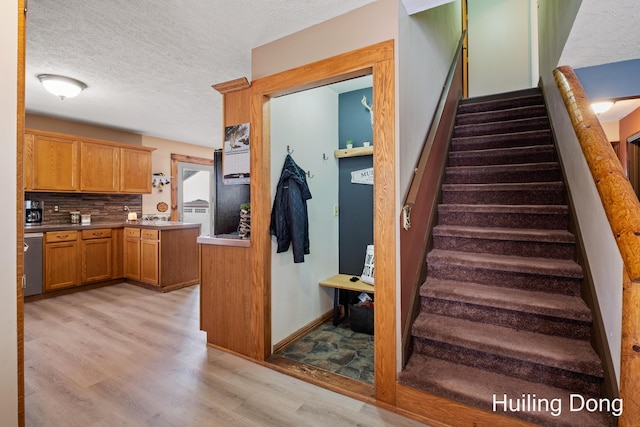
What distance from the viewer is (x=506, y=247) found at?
7.59 feet

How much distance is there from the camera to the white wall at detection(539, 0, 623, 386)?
4.61ft

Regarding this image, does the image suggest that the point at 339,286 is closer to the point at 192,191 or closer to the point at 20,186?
the point at 20,186

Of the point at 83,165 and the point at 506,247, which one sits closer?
the point at 506,247

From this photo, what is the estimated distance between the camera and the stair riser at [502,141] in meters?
2.94

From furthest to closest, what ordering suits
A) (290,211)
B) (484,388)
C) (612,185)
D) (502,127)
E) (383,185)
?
(502,127) < (290,211) < (383,185) < (484,388) < (612,185)

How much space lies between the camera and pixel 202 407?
188 cm

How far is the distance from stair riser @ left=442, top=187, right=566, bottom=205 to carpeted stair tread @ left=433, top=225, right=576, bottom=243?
0.30 meters

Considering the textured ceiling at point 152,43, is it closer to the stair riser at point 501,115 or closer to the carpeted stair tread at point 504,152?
the carpeted stair tread at point 504,152

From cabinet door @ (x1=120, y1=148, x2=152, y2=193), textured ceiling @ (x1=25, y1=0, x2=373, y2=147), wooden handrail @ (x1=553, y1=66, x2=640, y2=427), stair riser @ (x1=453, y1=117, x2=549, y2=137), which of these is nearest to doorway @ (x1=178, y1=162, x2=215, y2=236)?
cabinet door @ (x1=120, y1=148, x2=152, y2=193)

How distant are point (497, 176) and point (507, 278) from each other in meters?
1.10

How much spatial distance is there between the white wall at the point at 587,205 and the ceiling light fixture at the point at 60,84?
422cm

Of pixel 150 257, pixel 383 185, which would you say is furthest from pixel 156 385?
pixel 150 257

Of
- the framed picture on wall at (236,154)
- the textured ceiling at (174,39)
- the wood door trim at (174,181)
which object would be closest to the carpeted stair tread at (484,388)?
the framed picture on wall at (236,154)

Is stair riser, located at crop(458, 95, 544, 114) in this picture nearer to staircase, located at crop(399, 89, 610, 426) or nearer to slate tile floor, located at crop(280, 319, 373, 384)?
staircase, located at crop(399, 89, 610, 426)
